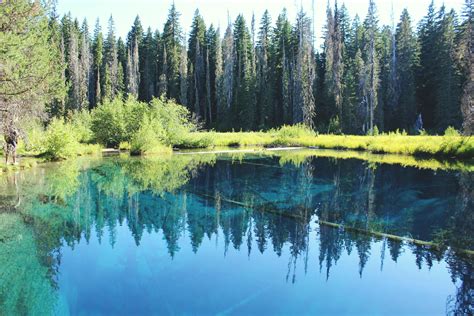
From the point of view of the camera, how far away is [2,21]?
1116 centimetres

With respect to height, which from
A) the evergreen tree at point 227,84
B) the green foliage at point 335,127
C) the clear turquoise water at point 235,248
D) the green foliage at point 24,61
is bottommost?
the clear turquoise water at point 235,248

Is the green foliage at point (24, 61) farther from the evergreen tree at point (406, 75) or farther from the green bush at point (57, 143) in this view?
the evergreen tree at point (406, 75)

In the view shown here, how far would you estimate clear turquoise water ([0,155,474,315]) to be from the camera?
4918mm

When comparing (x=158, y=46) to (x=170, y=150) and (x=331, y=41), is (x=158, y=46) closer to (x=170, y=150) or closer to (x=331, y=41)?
(x=331, y=41)

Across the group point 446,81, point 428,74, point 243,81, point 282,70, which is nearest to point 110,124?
point 243,81

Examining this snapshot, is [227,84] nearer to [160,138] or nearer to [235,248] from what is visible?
[160,138]

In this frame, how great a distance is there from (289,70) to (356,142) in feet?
A: 69.5

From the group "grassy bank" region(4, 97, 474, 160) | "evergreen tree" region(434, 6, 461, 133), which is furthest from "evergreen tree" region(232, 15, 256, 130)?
"evergreen tree" region(434, 6, 461, 133)

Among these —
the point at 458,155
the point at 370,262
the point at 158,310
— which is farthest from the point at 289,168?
the point at 158,310

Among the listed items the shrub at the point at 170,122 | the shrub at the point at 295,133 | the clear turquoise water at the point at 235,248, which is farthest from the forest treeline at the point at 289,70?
the clear turquoise water at the point at 235,248

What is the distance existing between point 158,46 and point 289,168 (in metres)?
40.0

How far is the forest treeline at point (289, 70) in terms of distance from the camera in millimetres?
35062

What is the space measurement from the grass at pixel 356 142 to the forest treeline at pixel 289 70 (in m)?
4.30

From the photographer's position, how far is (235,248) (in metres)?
6.99
